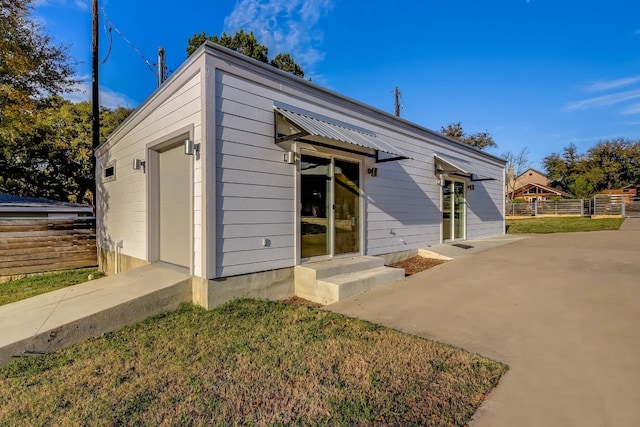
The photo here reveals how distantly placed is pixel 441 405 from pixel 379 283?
130 inches

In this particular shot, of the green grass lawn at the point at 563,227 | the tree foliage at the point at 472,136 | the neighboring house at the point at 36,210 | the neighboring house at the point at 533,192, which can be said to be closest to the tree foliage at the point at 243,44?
the neighboring house at the point at 36,210

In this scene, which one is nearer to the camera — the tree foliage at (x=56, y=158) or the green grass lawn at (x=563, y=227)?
the tree foliage at (x=56, y=158)

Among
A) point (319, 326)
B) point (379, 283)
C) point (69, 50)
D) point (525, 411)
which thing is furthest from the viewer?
point (69, 50)

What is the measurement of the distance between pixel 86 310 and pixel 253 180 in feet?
8.56

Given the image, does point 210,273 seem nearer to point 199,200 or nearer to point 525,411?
point 199,200

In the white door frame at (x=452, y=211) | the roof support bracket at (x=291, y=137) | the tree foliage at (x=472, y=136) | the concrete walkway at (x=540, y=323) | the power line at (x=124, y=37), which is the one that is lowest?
the concrete walkway at (x=540, y=323)

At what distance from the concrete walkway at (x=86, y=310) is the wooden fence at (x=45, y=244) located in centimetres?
554

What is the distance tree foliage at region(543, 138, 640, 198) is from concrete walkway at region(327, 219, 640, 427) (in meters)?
41.7

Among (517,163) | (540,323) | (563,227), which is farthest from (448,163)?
(517,163)

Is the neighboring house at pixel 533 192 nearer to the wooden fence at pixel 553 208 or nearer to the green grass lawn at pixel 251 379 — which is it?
the wooden fence at pixel 553 208

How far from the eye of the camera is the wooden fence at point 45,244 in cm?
830

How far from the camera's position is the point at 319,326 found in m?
3.77

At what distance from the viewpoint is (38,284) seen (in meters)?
Result: 7.43

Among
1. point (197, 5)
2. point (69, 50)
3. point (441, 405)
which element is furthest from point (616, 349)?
point (69, 50)
